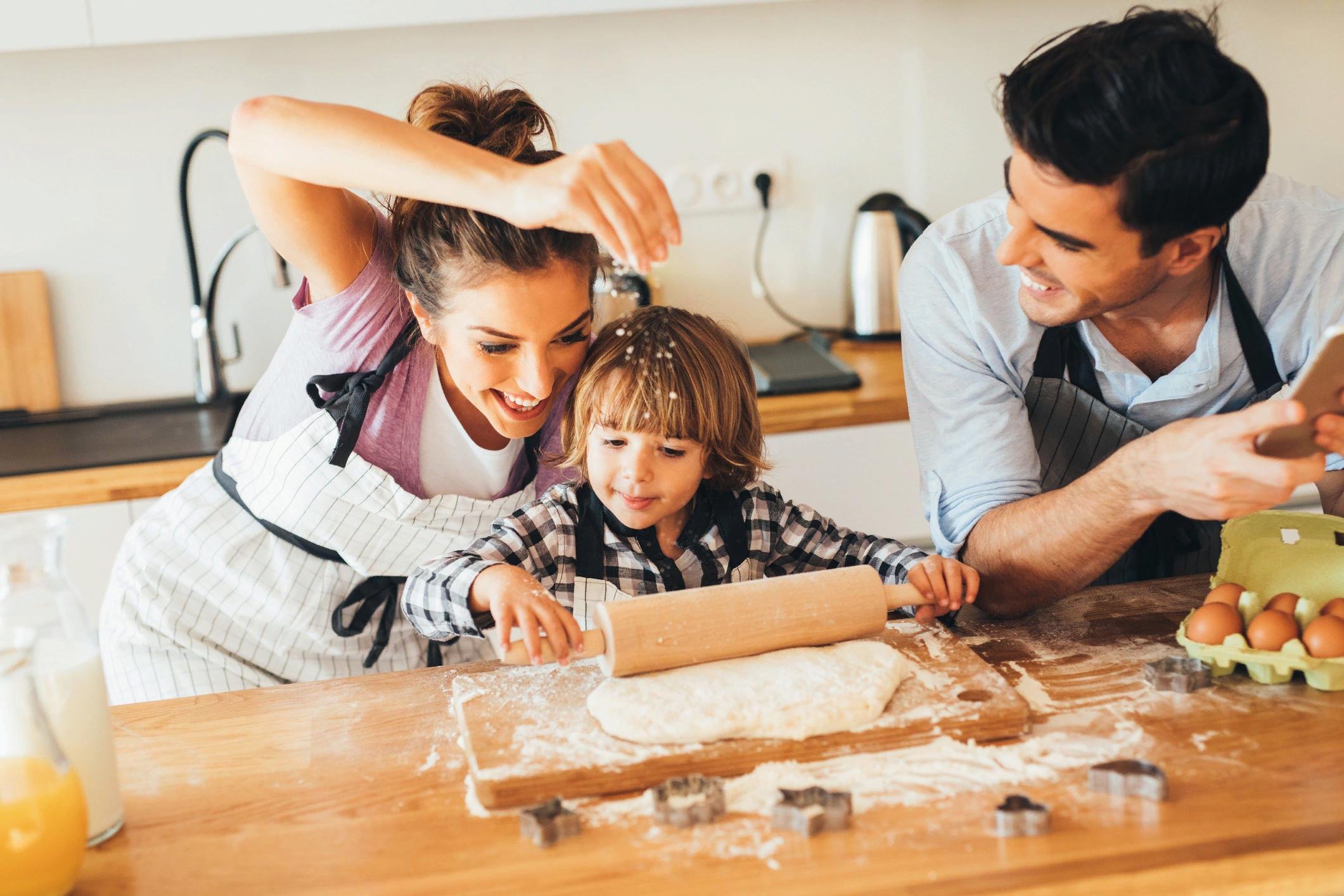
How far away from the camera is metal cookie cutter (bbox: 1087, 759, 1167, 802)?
89 cm

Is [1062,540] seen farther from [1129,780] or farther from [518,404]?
[518,404]

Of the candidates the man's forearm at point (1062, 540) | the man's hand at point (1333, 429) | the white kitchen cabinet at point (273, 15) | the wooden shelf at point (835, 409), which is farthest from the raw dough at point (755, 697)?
the white kitchen cabinet at point (273, 15)

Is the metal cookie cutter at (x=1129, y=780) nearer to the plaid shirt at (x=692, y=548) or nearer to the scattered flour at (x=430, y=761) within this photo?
the plaid shirt at (x=692, y=548)

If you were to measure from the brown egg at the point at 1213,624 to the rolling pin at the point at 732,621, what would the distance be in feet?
0.88

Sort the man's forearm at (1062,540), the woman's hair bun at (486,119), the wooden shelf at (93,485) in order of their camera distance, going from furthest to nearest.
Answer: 1. the wooden shelf at (93,485)
2. the woman's hair bun at (486,119)
3. the man's forearm at (1062,540)

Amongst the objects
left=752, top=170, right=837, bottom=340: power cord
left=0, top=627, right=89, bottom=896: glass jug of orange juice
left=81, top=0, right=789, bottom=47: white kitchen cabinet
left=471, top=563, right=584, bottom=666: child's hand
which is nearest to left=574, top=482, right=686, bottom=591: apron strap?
left=471, top=563, right=584, bottom=666: child's hand

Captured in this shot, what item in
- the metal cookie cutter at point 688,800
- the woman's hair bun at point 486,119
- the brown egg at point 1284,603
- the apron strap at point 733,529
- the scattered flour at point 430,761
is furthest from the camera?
the apron strap at point 733,529

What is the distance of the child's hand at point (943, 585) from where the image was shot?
1.25 m

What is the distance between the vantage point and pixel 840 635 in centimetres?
115

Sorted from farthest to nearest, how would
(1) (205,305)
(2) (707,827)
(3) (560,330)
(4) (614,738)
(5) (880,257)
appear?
1. (5) (880,257)
2. (1) (205,305)
3. (3) (560,330)
4. (4) (614,738)
5. (2) (707,827)

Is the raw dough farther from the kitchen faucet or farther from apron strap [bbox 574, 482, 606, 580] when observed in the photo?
the kitchen faucet

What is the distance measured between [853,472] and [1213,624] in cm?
122

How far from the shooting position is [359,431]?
1400 millimetres

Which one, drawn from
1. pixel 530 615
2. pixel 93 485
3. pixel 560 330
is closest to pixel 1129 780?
pixel 530 615
